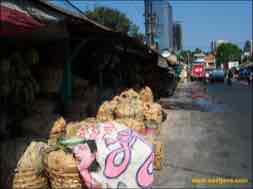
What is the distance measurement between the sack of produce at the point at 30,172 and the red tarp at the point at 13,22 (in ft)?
4.42

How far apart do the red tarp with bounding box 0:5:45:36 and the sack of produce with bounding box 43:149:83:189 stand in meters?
1.30

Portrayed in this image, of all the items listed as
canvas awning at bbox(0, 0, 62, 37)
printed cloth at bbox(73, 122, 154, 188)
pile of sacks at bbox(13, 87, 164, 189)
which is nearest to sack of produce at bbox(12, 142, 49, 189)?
pile of sacks at bbox(13, 87, 164, 189)

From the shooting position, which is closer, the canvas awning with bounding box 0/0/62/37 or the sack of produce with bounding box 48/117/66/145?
the canvas awning with bounding box 0/0/62/37

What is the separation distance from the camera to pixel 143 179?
299cm

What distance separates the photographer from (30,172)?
126 inches

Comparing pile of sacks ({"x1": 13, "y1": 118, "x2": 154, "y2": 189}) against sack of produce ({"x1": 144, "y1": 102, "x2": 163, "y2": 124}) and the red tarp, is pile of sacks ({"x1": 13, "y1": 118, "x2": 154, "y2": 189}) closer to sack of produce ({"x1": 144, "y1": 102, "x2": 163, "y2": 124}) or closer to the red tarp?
the red tarp

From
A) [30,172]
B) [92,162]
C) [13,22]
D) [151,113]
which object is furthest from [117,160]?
[151,113]

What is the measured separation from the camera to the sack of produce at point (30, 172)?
3178 mm

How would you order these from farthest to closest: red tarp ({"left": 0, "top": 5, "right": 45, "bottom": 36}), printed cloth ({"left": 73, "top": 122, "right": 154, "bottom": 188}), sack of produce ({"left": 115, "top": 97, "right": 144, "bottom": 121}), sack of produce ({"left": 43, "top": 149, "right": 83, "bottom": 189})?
1. sack of produce ({"left": 115, "top": 97, "right": 144, "bottom": 121})
2. sack of produce ({"left": 43, "top": 149, "right": 83, "bottom": 189})
3. printed cloth ({"left": 73, "top": 122, "right": 154, "bottom": 188})
4. red tarp ({"left": 0, "top": 5, "right": 45, "bottom": 36})

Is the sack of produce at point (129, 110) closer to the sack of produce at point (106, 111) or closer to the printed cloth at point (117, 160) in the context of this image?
the sack of produce at point (106, 111)

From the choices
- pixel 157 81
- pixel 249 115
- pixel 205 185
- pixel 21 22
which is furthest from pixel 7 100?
pixel 157 81

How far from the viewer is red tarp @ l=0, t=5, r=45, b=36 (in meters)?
2.58

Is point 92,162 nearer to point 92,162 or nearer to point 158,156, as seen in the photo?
point 92,162

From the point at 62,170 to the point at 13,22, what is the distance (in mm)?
1500
